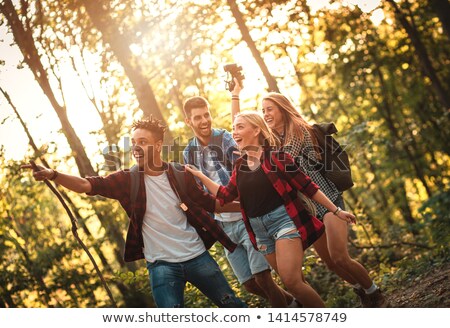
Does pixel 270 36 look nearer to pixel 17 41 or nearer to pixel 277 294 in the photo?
pixel 17 41

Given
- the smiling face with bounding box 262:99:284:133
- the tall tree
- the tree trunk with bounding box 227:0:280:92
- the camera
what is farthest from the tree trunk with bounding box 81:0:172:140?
the smiling face with bounding box 262:99:284:133

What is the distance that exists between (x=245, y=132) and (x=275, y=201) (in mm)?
582

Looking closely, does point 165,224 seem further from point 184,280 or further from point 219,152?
point 219,152

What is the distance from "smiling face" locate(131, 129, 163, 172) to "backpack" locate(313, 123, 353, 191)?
57.7 inches

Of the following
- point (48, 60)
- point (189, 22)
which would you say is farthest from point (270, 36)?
point (48, 60)

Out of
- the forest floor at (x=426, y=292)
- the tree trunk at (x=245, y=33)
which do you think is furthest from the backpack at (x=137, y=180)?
the tree trunk at (x=245, y=33)

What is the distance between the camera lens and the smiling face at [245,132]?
4.36 meters

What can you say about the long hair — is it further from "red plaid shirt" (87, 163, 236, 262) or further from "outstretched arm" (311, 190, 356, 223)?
"red plaid shirt" (87, 163, 236, 262)

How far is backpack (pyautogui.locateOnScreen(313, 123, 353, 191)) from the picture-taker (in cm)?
486

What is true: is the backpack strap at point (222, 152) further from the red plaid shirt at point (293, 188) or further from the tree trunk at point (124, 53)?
the tree trunk at point (124, 53)

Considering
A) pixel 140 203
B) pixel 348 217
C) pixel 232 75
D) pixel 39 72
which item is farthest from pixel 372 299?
pixel 39 72

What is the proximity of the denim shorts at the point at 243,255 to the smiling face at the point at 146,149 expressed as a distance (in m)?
1.15

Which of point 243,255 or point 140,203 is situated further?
point 243,255

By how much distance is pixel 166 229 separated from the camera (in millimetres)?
4199
